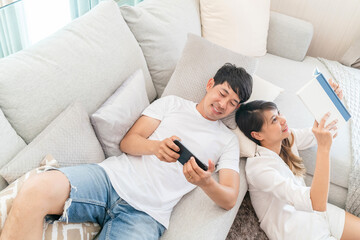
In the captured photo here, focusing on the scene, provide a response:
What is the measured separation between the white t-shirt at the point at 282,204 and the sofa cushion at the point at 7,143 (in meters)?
0.99

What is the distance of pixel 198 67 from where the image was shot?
1.68m

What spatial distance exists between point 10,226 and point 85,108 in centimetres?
59

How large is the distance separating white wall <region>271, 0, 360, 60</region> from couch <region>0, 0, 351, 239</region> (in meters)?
0.82

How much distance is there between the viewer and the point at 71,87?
1.31m

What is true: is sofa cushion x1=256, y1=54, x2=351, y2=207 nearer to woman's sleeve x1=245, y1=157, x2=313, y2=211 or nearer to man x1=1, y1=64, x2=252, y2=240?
woman's sleeve x1=245, y1=157, x2=313, y2=211

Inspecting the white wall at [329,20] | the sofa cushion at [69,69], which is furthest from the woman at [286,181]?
the white wall at [329,20]

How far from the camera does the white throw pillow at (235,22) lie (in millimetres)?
2152

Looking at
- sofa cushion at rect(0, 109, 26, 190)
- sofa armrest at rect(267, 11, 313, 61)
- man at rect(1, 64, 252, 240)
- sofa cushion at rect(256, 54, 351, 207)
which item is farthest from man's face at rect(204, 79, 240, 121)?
sofa armrest at rect(267, 11, 313, 61)

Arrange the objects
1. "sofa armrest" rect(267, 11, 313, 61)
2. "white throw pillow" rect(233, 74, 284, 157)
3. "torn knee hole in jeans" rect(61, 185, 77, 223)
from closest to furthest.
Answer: "torn knee hole in jeans" rect(61, 185, 77, 223)
"white throw pillow" rect(233, 74, 284, 157)
"sofa armrest" rect(267, 11, 313, 61)

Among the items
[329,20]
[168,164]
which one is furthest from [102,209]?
[329,20]

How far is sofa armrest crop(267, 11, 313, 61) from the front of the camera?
7.69 ft

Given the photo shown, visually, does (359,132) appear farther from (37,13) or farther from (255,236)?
(37,13)

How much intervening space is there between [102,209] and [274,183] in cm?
71

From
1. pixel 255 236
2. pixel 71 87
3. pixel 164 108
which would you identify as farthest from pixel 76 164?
pixel 255 236
